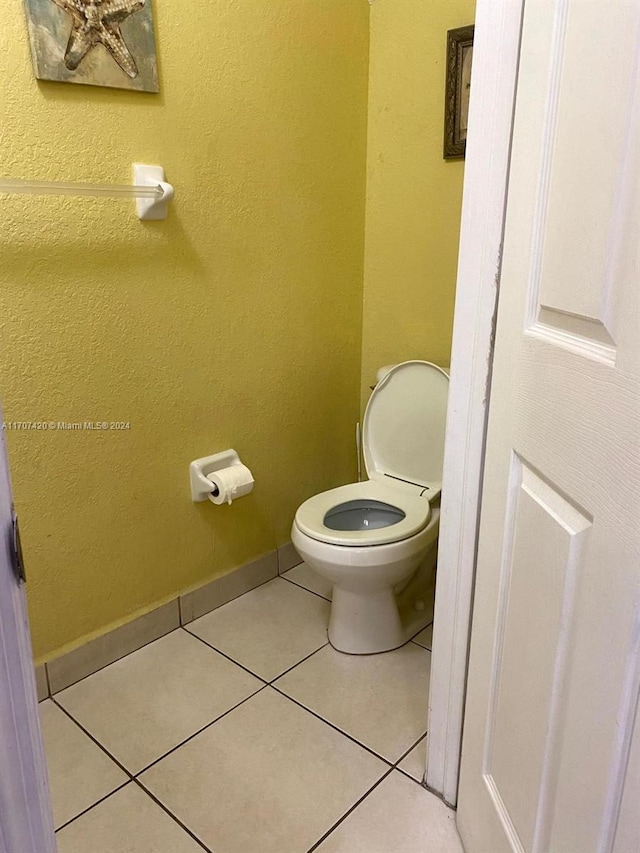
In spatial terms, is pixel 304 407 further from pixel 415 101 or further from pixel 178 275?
pixel 415 101

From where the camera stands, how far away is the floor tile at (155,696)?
151 centimetres

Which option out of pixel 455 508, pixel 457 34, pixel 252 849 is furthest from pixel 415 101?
pixel 252 849

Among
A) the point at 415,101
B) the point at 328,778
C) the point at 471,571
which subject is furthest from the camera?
the point at 415,101

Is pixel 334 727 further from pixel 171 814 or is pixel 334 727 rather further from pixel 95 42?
pixel 95 42

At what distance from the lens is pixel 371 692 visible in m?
1.66

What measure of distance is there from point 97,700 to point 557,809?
1.22 metres

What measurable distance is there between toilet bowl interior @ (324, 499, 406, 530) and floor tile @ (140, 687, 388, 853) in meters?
0.53

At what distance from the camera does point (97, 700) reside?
5.36ft

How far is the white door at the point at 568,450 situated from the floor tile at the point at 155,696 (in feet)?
2.64

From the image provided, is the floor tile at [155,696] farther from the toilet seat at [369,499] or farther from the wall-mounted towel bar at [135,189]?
the wall-mounted towel bar at [135,189]

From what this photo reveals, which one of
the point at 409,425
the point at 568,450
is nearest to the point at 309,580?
the point at 409,425

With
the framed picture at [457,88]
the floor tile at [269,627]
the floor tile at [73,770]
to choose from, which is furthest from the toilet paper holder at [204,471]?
the framed picture at [457,88]

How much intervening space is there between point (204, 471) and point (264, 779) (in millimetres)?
829

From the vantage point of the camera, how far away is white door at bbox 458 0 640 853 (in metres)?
0.67
